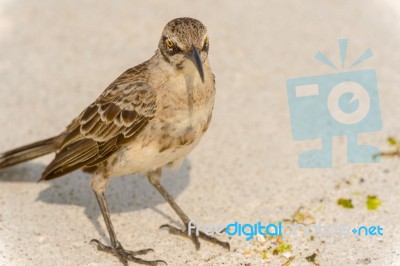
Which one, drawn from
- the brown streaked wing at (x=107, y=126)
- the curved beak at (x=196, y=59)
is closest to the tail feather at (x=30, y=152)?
the brown streaked wing at (x=107, y=126)

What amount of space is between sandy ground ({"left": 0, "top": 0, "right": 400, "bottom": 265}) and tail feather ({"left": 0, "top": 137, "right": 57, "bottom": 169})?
41 centimetres

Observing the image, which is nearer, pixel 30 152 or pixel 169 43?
pixel 169 43

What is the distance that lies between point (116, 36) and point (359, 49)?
154 inches

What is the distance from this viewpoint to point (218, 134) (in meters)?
8.80

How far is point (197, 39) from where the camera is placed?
235 inches

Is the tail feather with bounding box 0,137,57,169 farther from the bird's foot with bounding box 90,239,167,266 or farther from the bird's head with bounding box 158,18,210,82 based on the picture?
the bird's head with bounding box 158,18,210,82

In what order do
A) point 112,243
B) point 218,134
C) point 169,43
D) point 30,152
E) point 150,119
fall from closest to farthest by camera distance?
point 169,43, point 150,119, point 112,243, point 30,152, point 218,134

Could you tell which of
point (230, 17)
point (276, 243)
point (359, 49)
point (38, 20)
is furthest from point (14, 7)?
point (276, 243)

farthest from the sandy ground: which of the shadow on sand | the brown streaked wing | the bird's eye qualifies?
the bird's eye

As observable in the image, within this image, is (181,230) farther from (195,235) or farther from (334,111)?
(334,111)

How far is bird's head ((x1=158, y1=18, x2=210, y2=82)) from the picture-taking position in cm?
591

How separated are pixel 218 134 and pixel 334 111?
1609 millimetres

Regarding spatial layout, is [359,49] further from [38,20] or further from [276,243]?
[38,20]

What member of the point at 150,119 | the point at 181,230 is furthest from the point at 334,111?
the point at 150,119
